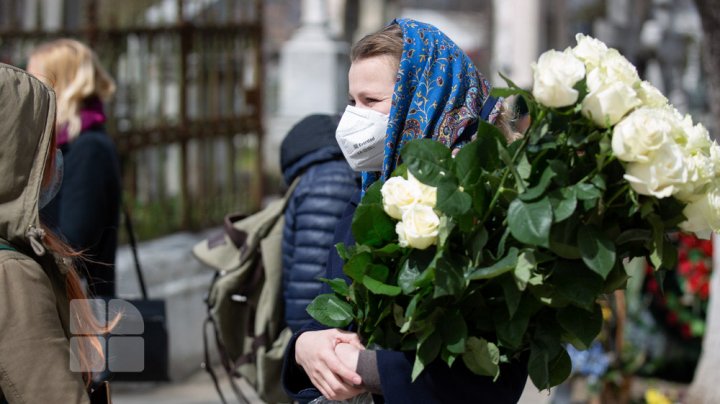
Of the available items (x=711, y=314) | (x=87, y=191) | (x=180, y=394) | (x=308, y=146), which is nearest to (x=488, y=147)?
(x=308, y=146)

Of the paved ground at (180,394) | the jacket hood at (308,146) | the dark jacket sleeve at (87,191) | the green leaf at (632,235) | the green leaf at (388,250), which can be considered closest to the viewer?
the green leaf at (632,235)

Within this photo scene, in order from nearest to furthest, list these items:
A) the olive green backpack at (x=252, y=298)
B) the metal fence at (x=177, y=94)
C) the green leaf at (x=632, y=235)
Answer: the green leaf at (x=632, y=235), the olive green backpack at (x=252, y=298), the metal fence at (x=177, y=94)

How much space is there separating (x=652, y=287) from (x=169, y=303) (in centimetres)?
281

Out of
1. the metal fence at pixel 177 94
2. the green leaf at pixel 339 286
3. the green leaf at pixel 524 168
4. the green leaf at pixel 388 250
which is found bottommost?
the metal fence at pixel 177 94

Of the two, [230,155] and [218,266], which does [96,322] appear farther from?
[230,155]

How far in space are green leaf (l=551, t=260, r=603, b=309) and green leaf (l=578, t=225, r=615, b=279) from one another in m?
0.06

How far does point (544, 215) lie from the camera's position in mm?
2109

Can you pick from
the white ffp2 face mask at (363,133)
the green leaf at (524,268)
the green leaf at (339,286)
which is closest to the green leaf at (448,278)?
the green leaf at (524,268)

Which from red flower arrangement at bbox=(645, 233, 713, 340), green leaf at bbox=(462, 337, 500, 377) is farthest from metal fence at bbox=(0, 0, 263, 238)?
green leaf at bbox=(462, 337, 500, 377)

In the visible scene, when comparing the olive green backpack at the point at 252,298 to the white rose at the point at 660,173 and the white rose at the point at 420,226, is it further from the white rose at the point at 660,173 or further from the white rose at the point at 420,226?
the white rose at the point at 660,173

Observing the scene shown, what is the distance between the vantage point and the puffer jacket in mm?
2211

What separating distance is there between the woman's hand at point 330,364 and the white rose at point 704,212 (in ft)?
2.33

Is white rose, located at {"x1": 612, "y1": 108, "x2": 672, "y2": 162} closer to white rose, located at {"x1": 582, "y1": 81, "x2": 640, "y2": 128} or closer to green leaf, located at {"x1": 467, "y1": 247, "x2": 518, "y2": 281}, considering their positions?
white rose, located at {"x1": 582, "y1": 81, "x2": 640, "y2": 128}

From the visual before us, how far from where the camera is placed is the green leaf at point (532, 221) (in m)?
2.10
